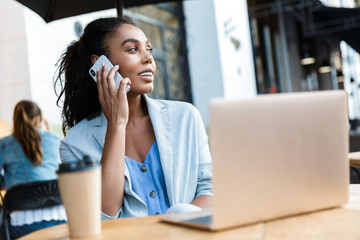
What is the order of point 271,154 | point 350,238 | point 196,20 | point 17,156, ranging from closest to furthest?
1. point 350,238
2. point 271,154
3. point 17,156
4. point 196,20

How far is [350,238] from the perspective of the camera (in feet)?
2.55

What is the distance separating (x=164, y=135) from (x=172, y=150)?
0.07 metres

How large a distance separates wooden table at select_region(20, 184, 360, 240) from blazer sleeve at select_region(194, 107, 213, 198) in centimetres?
58

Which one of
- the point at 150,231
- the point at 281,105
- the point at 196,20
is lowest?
the point at 150,231

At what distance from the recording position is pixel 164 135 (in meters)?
1.77

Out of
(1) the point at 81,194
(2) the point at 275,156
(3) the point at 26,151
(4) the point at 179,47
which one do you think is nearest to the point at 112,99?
(1) the point at 81,194

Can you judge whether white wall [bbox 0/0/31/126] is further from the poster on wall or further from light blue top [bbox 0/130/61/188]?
the poster on wall

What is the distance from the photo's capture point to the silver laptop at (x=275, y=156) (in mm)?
854

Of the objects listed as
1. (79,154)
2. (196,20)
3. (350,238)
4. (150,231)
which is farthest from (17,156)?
(196,20)

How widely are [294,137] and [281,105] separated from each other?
73 mm

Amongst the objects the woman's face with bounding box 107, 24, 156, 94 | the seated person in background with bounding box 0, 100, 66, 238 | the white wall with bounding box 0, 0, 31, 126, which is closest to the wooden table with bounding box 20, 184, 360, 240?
the woman's face with bounding box 107, 24, 156, 94

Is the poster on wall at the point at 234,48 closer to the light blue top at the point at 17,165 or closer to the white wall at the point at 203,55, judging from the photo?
the white wall at the point at 203,55

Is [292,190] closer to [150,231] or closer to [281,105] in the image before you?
[281,105]

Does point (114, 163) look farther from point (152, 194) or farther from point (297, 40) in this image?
point (297, 40)
